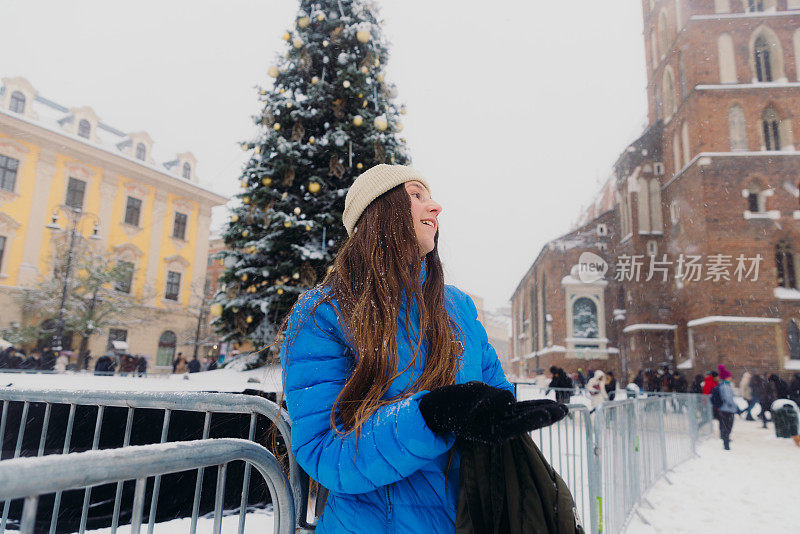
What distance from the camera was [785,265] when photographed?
25.8m

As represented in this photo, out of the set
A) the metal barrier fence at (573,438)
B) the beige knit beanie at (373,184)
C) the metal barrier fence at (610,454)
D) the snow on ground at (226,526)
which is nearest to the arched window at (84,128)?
the metal barrier fence at (573,438)

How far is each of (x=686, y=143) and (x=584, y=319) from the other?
13289mm

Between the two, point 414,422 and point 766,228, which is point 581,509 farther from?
point 766,228

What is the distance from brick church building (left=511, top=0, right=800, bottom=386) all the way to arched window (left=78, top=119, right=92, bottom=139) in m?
33.8

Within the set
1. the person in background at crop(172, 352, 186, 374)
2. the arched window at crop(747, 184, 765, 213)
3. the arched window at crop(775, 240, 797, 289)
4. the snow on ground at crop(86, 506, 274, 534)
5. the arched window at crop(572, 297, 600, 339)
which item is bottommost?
the person in background at crop(172, 352, 186, 374)

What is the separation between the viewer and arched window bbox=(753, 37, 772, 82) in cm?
2820

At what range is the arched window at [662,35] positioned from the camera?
3244 centimetres

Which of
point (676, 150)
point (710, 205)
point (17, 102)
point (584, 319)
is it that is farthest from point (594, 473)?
point (17, 102)

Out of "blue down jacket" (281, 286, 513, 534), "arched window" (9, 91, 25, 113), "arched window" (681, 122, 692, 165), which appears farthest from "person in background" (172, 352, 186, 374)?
"arched window" (681, 122, 692, 165)

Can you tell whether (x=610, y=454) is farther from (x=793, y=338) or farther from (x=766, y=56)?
(x=766, y=56)

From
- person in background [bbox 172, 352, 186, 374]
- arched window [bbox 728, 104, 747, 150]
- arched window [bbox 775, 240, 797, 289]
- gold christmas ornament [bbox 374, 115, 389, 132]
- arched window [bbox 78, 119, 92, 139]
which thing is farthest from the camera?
arched window [bbox 78, 119, 92, 139]

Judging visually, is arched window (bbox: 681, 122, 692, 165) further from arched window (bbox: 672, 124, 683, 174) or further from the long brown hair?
the long brown hair

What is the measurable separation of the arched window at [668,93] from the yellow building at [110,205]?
3046 centimetres

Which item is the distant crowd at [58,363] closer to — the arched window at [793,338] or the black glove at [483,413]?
the black glove at [483,413]
